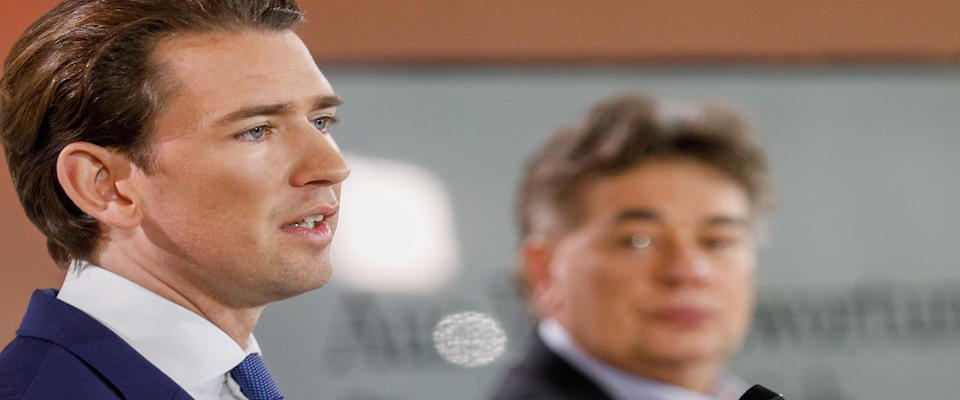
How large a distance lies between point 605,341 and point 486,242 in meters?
0.66

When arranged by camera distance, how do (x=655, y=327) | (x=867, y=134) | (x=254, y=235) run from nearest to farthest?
(x=254, y=235), (x=655, y=327), (x=867, y=134)

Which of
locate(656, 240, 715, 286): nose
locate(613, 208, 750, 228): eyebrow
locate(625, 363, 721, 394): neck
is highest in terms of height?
locate(613, 208, 750, 228): eyebrow

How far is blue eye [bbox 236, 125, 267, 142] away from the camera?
84 cm

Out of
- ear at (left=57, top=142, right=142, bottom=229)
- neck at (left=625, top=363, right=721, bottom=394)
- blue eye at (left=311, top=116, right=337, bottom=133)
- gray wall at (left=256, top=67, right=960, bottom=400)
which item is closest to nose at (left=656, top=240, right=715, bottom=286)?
neck at (left=625, top=363, right=721, bottom=394)

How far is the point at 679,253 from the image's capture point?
1.52m

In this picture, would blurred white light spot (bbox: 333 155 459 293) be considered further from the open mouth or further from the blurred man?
the open mouth

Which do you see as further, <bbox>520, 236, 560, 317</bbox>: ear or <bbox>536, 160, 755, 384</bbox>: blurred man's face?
<bbox>520, 236, 560, 317</bbox>: ear

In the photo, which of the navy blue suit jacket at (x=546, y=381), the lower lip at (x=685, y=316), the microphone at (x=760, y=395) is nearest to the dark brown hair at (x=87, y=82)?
the microphone at (x=760, y=395)

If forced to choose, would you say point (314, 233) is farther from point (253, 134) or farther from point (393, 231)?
point (393, 231)

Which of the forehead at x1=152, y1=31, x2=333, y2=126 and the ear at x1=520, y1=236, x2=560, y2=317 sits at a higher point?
the forehead at x1=152, y1=31, x2=333, y2=126

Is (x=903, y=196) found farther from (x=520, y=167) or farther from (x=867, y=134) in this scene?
(x=520, y=167)

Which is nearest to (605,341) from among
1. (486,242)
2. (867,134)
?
(486,242)

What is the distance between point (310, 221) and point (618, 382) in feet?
2.30

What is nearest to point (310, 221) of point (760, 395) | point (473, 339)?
point (760, 395)
